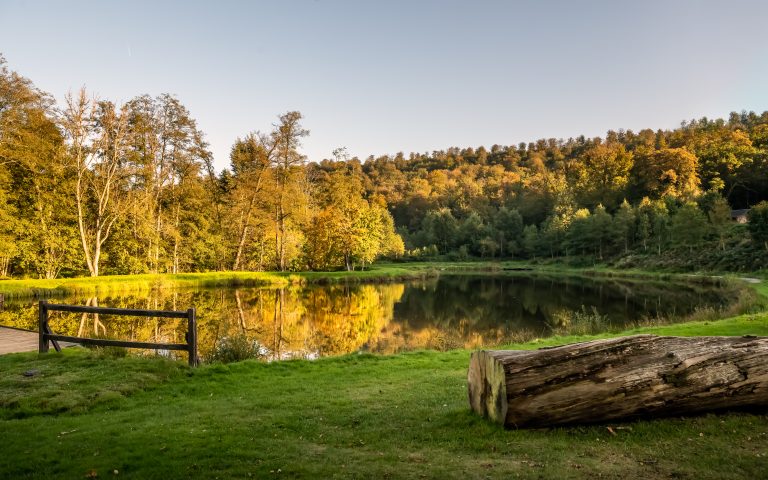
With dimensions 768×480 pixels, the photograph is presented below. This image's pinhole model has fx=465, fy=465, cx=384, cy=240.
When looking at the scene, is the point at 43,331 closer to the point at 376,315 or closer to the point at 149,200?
the point at 376,315

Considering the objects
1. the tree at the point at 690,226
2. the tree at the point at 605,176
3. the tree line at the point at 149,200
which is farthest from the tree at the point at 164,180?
→ the tree at the point at 605,176

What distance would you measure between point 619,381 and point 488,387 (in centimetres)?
151

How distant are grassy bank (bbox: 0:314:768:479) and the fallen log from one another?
0.18m

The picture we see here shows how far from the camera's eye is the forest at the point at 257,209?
32469mm

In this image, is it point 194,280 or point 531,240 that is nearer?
point 194,280

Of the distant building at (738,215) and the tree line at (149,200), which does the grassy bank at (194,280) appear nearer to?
the tree line at (149,200)

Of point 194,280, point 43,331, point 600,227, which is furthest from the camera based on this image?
point 600,227

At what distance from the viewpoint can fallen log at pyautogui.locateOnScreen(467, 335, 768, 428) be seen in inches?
213

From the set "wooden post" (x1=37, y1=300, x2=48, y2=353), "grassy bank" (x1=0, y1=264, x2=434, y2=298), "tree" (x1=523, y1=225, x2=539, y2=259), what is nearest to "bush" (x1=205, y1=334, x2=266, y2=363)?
"wooden post" (x1=37, y1=300, x2=48, y2=353)

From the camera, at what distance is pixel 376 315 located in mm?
23234

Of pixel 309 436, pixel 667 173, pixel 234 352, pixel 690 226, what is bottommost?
pixel 234 352

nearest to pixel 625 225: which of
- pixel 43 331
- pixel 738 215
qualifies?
pixel 738 215

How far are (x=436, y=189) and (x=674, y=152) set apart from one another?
164ft

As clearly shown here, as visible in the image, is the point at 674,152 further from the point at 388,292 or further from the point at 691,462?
the point at 691,462
